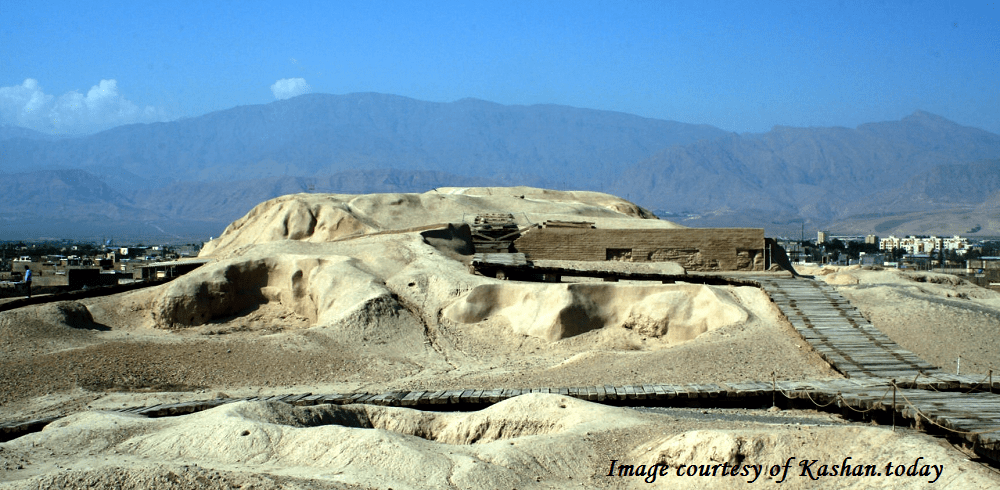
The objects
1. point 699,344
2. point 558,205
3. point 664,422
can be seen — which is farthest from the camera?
point 558,205

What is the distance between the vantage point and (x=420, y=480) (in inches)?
322

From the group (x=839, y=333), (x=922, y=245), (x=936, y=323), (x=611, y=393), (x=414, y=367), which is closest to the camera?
(x=611, y=393)

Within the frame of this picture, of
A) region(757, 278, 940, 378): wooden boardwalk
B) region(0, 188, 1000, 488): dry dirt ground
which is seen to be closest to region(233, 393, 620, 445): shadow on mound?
region(0, 188, 1000, 488): dry dirt ground

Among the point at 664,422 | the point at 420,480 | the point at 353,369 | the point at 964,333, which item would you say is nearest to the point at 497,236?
the point at 353,369

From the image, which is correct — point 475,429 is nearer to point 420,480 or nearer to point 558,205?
point 420,480

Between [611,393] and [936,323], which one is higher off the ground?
[936,323]

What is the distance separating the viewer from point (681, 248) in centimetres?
2631

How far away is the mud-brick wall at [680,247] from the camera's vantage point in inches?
1034

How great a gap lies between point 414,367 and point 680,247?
11861mm

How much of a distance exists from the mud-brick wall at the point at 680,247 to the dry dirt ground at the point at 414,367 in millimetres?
2917

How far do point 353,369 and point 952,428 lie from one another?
10.5 metres

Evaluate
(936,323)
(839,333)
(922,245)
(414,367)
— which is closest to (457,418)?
(414,367)

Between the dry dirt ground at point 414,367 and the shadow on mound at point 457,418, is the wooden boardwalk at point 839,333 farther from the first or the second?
the shadow on mound at point 457,418

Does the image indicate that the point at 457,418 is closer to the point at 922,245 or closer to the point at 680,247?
the point at 680,247
